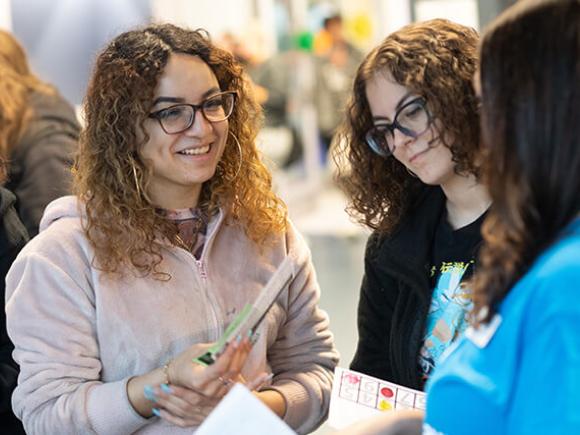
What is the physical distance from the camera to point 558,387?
3.99 feet

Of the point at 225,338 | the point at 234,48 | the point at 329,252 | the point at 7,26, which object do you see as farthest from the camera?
the point at 234,48

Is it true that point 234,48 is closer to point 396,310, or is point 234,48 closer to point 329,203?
point 329,203

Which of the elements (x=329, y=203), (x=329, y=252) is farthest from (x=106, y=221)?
(x=329, y=203)

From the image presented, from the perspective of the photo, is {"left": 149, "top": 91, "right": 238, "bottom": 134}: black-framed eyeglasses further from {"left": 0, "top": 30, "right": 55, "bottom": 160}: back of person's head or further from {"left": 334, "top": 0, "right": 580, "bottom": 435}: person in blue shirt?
{"left": 0, "top": 30, "right": 55, "bottom": 160}: back of person's head

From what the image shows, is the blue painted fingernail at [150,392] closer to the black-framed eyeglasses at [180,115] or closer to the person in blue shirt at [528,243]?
the black-framed eyeglasses at [180,115]

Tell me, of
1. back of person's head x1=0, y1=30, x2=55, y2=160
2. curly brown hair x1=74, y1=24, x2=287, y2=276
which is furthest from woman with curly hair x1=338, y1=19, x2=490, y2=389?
back of person's head x1=0, y1=30, x2=55, y2=160

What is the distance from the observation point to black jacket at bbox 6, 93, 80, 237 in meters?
3.45

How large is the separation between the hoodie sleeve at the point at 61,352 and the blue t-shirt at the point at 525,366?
920mm

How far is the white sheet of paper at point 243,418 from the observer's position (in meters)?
1.52

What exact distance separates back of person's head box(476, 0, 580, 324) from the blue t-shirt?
0.12ft

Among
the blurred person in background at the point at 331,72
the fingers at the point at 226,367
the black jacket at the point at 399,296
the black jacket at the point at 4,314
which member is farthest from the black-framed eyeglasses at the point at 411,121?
the blurred person in background at the point at 331,72

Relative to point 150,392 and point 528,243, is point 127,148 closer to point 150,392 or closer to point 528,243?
point 150,392

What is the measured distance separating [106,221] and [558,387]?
49.3 inches

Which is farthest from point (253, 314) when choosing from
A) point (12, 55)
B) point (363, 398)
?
point (12, 55)
